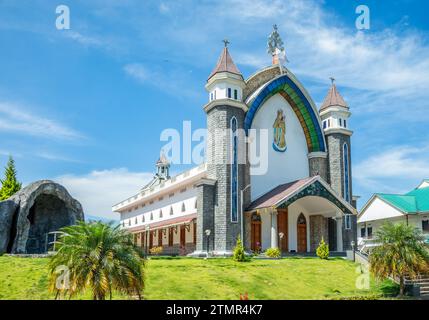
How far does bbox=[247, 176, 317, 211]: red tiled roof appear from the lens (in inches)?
1283

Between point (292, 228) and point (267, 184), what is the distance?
13.2ft

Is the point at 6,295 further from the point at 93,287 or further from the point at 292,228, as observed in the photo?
the point at 292,228

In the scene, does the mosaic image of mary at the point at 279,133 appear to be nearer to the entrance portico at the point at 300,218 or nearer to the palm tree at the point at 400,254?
the entrance portico at the point at 300,218

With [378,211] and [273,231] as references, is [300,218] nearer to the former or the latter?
[273,231]

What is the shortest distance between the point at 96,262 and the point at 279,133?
25.4 meters

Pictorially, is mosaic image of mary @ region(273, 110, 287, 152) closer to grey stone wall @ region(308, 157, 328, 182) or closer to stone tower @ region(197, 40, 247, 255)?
grey stone wall @ region(308, 157, 328, 182)

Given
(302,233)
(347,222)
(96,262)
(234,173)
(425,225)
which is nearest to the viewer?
(96,262)

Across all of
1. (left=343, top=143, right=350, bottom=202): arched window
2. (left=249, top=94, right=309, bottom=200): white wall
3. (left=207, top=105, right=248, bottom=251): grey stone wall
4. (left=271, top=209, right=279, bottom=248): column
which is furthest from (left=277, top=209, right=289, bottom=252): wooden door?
(left=343, top=143, right=350, bottom=202): arched window

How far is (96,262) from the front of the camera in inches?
584

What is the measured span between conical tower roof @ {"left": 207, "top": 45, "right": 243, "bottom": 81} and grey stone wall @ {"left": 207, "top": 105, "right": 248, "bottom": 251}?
119 inches

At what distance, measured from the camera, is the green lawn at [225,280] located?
18.7 meters

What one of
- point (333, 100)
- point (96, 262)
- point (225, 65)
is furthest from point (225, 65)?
point (96, 262)
